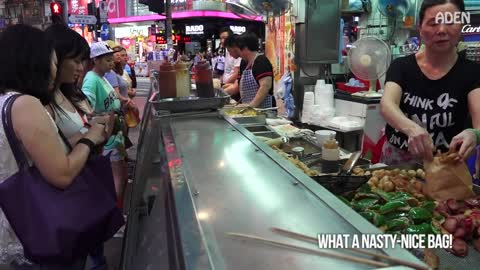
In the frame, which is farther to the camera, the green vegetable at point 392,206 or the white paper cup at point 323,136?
the white paper cup at point 323,136

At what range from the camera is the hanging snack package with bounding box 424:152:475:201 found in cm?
158

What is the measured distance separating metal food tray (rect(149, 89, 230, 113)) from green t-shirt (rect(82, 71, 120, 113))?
132 centimetres

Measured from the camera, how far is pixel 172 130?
91.4 inches

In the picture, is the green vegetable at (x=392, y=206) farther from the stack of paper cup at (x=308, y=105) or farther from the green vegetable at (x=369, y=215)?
the stack of paper cup at (x=308, y=105)

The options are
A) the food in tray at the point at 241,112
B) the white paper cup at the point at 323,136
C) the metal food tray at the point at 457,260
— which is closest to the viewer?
the metal food tray at the point at 457,260

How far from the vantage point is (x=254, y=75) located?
461 centimetres

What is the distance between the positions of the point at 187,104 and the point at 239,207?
171 cm

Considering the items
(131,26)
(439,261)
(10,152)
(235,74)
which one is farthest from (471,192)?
(131,26)

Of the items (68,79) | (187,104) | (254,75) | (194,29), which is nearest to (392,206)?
(187,104)

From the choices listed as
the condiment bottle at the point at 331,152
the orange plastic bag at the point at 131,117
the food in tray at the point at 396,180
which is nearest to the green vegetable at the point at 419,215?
the food in tray at the point at 396,180

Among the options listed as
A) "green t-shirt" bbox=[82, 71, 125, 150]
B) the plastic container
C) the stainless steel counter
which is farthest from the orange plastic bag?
the stainless steel counter

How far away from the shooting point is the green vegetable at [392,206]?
1.40 m

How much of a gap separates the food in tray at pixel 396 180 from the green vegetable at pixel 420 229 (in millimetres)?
323

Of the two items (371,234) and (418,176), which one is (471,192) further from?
(371,234)
